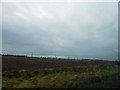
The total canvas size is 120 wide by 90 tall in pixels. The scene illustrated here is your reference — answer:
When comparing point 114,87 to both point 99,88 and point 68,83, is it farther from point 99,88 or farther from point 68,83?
point 68,83

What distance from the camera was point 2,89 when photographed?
17609 millimetres

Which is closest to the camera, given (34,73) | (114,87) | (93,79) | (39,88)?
(39,88)

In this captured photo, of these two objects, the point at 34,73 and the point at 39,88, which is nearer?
the point at 39,88

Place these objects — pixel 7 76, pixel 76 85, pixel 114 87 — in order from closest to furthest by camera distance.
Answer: pixel 76 85 < pixel 114 87 < pixel 7 76

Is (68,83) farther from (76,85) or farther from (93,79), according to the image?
(93,79)

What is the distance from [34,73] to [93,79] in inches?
289

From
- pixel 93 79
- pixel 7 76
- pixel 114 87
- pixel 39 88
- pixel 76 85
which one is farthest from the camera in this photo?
pixel 7 76

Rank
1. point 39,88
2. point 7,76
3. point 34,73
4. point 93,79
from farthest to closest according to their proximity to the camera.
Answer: point 34,73 → point 7,76 → point 93,79 → point 39,88

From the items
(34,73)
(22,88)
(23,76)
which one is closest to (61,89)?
(22,88)

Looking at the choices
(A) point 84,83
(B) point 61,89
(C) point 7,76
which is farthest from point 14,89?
(C) point 7,76

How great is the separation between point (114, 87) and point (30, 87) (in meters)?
6.67

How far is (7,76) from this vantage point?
80.4ft

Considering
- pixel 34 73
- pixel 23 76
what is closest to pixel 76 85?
pixel 23 76

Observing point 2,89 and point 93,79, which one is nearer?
point 2,89
